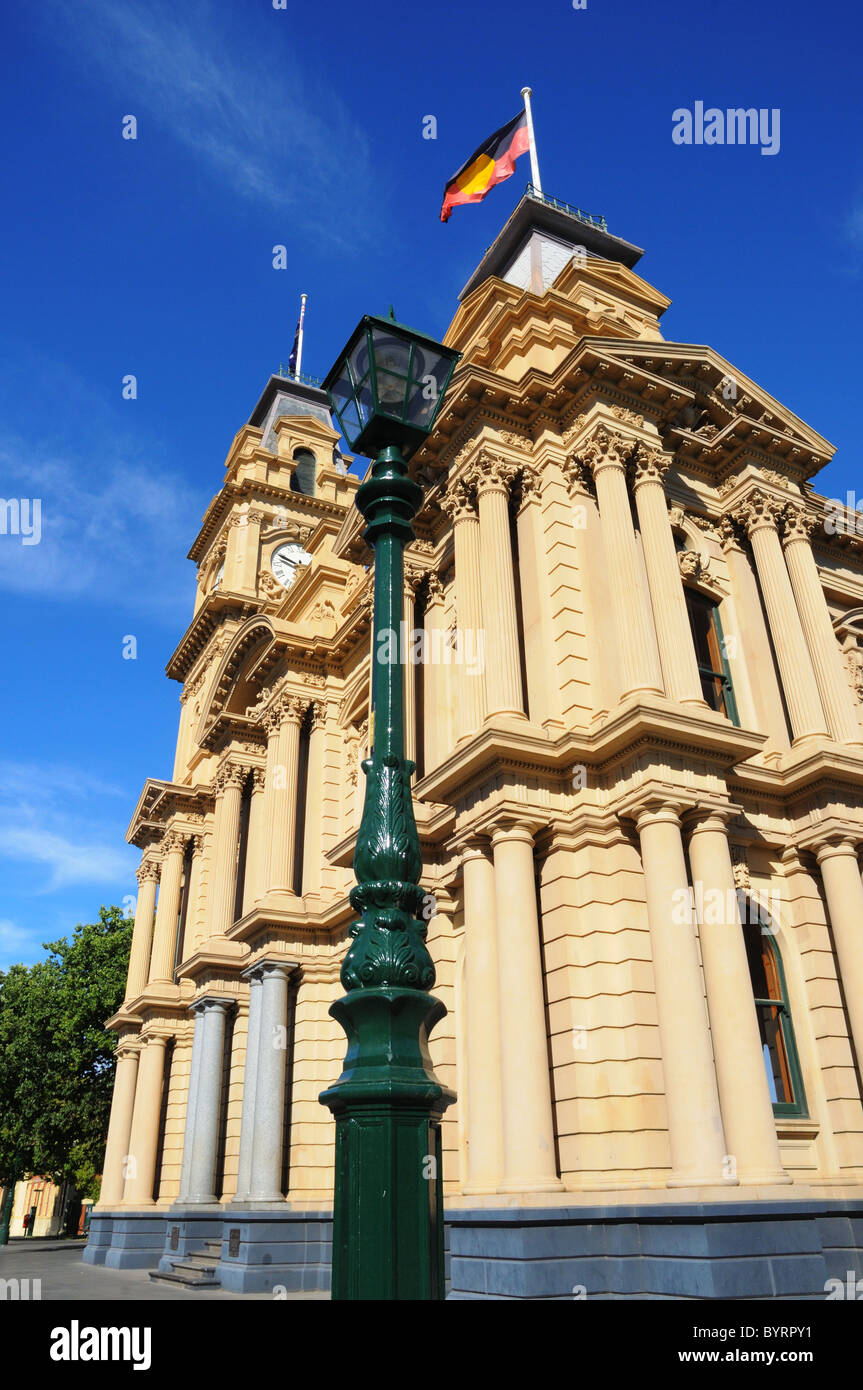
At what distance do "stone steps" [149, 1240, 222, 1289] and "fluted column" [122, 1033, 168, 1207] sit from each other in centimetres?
683

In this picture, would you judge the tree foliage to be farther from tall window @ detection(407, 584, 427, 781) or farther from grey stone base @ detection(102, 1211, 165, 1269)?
tall window @ detection(407, 584, 427, 781)

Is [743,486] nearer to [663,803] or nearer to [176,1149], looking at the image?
[663,803]

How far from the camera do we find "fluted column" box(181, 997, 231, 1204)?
2605 centimetres

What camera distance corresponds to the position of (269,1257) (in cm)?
2070

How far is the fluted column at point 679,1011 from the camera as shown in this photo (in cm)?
1298

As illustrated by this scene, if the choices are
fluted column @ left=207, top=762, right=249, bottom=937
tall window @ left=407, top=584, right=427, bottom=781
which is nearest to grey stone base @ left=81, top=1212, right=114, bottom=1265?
fluted column @ left=207, top=762, right=249, bottom=937

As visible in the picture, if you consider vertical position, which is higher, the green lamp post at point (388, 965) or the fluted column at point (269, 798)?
the fluted column at point (269, 798)

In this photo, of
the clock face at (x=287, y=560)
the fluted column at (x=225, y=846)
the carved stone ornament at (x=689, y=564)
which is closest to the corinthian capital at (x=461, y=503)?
the carved stone ornament at (x=689, y=564)

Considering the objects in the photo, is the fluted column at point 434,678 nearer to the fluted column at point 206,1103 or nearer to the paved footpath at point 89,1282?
the paved footpath at point 89,1282

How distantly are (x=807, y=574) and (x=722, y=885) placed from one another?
8990 millimetres

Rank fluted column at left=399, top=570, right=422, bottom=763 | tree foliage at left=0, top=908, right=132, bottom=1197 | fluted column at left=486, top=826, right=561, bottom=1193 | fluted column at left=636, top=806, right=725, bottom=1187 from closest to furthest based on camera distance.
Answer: fluted column at left=636, top=806, right=725, bottom=1187 → fluted column at left=486, top=826, right=561, bottom=1193 → fluted column at left=399, top=570, right=422, bottom=763 → tree foliage at left=0, top=908, right=132, bottom=1197

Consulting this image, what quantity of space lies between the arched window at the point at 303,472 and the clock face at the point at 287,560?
3721 millimetres

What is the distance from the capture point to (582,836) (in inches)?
616
